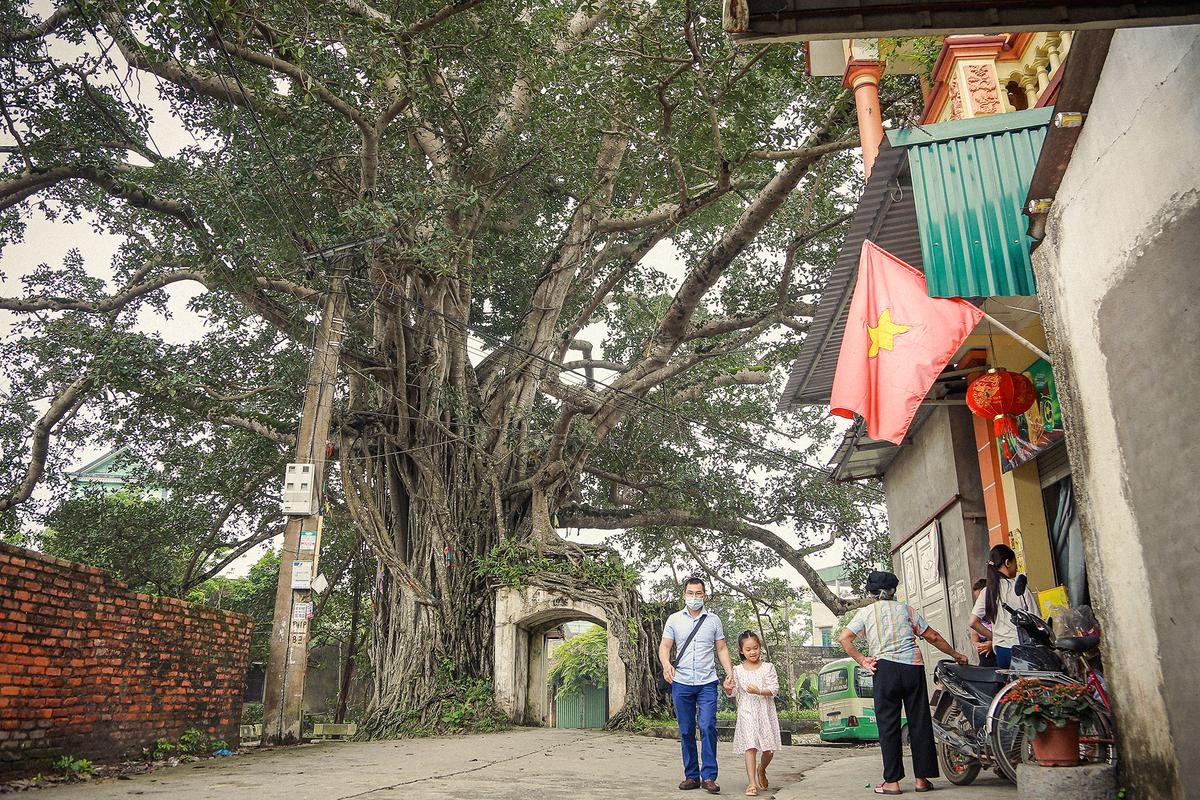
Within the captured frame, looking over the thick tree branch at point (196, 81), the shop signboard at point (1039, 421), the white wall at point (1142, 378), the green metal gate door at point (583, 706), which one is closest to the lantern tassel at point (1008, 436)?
the shop signboard at point (1039, 421)

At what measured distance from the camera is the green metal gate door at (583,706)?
1000 inches

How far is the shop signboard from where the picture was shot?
18.3 feet

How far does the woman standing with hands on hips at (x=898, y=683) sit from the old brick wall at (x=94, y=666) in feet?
15.9

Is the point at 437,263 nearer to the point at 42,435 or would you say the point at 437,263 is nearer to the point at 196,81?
the point at 196,81

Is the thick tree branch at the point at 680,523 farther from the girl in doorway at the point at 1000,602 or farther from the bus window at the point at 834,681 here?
the girl in doorway at the point at 1000,602

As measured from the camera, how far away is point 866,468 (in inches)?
392

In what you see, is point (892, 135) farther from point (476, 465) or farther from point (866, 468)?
point (476, 465)

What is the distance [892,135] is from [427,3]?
5.93 m

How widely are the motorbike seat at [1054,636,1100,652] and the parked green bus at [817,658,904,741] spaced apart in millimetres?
10652

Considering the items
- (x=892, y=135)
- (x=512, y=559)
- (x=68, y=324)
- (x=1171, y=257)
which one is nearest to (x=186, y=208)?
(x=68, y=324)

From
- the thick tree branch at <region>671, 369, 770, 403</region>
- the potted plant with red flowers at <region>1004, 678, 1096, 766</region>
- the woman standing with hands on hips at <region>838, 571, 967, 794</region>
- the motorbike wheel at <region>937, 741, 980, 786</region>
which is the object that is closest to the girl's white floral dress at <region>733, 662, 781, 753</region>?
the woman standing with hands on hips at <region>838, 571, 967, 794</region>

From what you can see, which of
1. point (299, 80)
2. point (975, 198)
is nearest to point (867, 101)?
point (975, 198)

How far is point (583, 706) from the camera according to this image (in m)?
25.6

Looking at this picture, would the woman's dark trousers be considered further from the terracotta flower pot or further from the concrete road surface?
the terracotta flower pot
